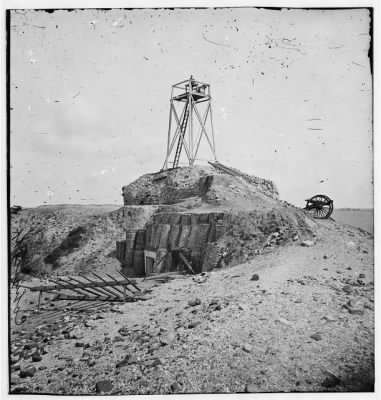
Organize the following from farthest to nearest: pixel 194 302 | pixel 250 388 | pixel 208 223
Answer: pixel 208 223 < pixel 194 302 < pixel 250 388

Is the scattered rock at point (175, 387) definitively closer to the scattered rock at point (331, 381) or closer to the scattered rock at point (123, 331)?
the scattered rock at point (123, 331)

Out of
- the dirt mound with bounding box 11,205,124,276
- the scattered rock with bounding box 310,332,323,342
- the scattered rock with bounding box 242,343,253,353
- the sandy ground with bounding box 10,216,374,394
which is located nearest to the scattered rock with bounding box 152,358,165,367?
the sandy ground with bounding box 10,216,374,394

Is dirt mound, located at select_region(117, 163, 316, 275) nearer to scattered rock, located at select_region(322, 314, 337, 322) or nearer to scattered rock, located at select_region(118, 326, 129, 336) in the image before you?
scattered rock, located at select_region(322, 314, 337, 322)

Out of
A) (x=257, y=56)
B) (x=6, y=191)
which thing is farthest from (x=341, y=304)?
(x=6, y=191)

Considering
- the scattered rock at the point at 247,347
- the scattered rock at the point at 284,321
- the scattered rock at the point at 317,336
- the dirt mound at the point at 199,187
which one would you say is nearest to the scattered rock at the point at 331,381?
the scattered rock at the point at 317,336

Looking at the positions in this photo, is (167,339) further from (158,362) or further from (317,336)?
(317,336)

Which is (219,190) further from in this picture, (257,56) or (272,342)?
(272,342)

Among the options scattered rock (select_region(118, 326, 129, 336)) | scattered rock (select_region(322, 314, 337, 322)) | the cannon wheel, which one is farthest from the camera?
the cannon wheel

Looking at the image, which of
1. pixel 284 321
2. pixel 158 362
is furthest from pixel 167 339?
pixel 284 321
